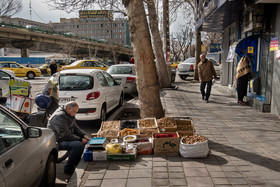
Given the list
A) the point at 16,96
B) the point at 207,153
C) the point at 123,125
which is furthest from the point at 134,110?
the point at 207,153

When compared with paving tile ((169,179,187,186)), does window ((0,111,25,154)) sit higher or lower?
higher

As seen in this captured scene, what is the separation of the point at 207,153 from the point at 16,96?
4.33 m

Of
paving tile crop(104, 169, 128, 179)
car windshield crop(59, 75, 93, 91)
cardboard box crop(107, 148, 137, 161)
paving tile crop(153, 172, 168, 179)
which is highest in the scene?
car windshield crop(59, 75, 93, 91)

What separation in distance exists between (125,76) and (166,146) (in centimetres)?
783

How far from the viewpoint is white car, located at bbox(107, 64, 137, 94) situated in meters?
12.2

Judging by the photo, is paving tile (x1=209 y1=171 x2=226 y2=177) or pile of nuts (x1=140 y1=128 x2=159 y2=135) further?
pile of nuts (x1=140 y1=128 x2=159 y2=135)

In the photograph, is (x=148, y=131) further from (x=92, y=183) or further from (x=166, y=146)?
(x=92, y=183)

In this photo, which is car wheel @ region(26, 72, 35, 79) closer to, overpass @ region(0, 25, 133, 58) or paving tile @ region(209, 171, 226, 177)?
overpass @ region(0, 25, 133, 58)

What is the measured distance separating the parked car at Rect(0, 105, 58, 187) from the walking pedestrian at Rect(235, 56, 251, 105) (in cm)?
742

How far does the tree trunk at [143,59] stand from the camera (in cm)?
602

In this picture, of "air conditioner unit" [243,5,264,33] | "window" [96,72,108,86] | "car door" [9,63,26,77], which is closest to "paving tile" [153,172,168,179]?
"window" [96,72,108,86]

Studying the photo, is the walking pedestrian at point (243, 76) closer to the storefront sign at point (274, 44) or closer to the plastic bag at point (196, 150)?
the storefront sign at point (274, 44)

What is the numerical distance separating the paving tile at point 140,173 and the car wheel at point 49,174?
1201 mm

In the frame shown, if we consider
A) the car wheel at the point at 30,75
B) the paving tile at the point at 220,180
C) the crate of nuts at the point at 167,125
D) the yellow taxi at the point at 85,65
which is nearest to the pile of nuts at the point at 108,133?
the crate of nuts at the point at 167,125
